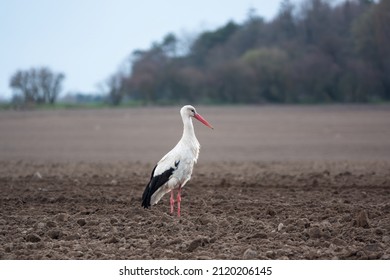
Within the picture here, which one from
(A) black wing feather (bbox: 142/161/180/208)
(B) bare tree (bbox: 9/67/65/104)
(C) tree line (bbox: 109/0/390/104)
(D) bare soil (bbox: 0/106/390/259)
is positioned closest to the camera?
(D) bare soil (bbox: 0/106/390/259)

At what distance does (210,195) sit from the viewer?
1334cm

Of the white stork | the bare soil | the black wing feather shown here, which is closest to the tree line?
the bare soil

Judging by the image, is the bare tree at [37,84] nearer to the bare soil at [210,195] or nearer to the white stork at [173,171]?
the bare soil at [210,195]

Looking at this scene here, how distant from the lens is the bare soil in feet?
29.5

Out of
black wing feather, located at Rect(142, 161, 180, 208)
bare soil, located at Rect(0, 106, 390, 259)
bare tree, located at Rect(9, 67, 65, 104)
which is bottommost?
bare soil, located at Rect(0, 106, 390, 259)

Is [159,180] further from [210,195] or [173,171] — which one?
[210,195]

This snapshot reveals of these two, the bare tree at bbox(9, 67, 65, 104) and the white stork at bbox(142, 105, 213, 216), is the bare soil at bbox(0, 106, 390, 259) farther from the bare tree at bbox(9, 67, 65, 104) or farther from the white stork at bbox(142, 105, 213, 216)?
the bare tree at bbox(9, 67, 65, 104)

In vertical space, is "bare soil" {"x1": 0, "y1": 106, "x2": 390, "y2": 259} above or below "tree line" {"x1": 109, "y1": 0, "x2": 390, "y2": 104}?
below

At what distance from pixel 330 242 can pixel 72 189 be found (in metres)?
6.51

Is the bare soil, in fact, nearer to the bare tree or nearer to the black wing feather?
the black wing feather

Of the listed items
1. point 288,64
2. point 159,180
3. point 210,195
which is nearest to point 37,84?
point 210,195

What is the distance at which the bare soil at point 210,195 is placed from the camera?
8977 mm

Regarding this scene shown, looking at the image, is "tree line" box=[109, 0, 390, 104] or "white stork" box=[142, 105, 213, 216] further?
"tree line" box=[109, 0, 390, 104]

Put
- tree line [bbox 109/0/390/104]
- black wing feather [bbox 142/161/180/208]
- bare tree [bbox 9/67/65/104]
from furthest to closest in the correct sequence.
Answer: tree line [bbox 109/0/390/104]
bare tree [bbox 9/67/65/104]
black wing feather [bbox 142/161/180/208]
